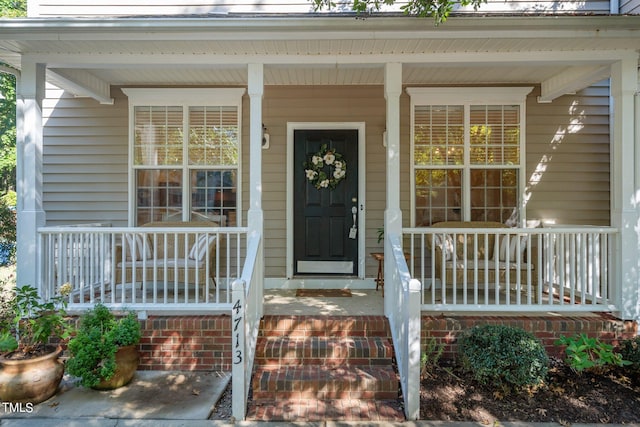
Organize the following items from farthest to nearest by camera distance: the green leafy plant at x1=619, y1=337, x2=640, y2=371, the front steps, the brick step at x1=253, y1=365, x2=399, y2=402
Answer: the green leafy plant at x1=619, y1=337, x2=640, y2=371 → the brick step at x1=253, y1=365, x2=399, y2=402 → the front steps

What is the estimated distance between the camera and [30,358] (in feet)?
11.4

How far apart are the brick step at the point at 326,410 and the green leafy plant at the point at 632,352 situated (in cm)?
203

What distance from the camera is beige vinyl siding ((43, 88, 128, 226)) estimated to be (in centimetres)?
569

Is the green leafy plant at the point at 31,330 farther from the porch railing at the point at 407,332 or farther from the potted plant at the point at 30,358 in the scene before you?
the porch railing at the point at 407,332

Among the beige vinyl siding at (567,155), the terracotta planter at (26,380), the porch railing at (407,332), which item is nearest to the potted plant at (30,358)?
the terracotta planter at (26,380)

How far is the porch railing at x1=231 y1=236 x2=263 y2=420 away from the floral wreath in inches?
78.6

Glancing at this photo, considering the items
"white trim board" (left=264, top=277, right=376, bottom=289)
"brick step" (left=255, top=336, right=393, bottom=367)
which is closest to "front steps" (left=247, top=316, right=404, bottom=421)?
"brick step" (left=255, top=336, right=393, bottom=367)

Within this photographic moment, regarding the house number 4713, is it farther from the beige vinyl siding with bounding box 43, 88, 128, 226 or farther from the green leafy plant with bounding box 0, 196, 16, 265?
the green leafy plant with bounding box 0, 196, 16, 265

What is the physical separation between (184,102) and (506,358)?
4700mm

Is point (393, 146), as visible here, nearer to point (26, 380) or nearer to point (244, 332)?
point (244, 332)

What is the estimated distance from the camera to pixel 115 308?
4.18 metres

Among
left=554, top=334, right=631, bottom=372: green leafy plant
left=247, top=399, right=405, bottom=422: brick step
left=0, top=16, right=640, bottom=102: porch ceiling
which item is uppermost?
left=0, top=16, right=640, bottom=102: porch ceiling

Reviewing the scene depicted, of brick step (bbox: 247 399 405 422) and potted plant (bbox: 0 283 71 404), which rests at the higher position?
potted plant (bbox: 0 283 71 404)

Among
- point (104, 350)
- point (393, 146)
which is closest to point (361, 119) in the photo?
point (393, 146)
